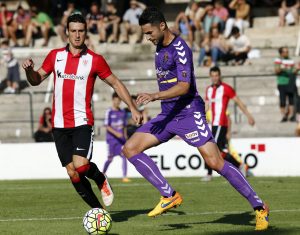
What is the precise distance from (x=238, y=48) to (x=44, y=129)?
21.8 ft

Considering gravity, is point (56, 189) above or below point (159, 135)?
below

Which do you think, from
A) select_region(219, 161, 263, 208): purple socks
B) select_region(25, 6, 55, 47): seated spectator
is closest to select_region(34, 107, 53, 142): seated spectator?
select_region(25, 6, 55, 47): seated spectator

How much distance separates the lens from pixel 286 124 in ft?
85.4

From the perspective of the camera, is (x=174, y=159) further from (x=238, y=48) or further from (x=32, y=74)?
(x=32, y=74)

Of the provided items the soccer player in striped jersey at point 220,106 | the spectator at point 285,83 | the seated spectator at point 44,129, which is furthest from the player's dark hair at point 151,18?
the spectator at point 285,83

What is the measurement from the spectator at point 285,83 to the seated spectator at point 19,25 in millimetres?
9769

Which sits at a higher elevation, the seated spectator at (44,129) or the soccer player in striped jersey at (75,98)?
the soccer player in striped jersey at (75,98)

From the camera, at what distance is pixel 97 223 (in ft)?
A: 36.2

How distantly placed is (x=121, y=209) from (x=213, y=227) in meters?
2.82

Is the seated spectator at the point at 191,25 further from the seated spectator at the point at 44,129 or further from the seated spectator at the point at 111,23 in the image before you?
the seated spectator at the point at 44,129

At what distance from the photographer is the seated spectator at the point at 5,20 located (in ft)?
107

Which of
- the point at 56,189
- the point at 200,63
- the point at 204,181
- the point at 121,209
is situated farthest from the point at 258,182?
the point at 200,63

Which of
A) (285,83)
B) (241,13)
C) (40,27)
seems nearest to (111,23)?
(40,27)

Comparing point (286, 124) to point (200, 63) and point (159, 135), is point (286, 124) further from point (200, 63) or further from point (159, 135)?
point (159, 135)
